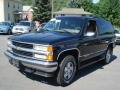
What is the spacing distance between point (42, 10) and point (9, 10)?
7.61m

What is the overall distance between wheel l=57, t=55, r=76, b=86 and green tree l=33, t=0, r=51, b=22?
39.7 m

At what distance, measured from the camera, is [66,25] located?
25.8ft

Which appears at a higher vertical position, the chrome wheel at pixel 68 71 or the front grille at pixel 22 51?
the front grille at pixel 22 51

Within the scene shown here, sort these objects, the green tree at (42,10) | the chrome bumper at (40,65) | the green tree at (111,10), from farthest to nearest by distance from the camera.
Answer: the green tree at (42,10) < the green tree at (111,10) < the chrome bumper at (40,65)

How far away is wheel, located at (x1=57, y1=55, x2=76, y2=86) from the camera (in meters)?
6.72

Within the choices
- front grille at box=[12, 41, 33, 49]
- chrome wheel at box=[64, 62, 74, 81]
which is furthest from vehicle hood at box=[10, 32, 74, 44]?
chrome wheel at box=[64, 62, 74, 81]

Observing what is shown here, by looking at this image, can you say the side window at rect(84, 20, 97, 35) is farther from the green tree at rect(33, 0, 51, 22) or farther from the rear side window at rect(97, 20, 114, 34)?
the green tree at rect(33, 0, 51, 22)

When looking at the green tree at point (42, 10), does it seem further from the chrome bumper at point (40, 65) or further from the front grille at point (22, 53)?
the chrome bumper at point (40, 65)

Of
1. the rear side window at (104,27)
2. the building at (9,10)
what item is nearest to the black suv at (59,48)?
the rear side window at (104,27)

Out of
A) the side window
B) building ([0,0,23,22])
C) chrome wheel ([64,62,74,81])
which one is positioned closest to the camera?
chrome wheel ([64,62,74,81])

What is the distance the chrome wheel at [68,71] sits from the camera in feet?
22.8

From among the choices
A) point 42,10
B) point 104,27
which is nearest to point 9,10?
point 42,10

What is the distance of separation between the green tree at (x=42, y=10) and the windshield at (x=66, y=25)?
38.6 meters

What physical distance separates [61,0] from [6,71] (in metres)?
106
